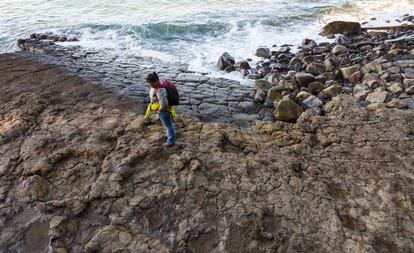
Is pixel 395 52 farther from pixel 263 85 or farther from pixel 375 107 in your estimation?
pixel 263 85

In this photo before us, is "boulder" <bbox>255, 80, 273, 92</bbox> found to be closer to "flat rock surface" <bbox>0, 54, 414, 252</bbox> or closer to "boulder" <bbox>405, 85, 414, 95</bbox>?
"flat rock surface" <bbox>0, 54, 414, 252</bbox>

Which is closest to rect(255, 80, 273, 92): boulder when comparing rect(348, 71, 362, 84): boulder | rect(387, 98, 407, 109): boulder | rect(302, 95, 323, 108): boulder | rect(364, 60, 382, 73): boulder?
rect(302, 95, 323, 108): boulder

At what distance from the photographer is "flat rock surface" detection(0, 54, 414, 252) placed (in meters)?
5.25

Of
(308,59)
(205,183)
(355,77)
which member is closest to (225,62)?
(308,59)

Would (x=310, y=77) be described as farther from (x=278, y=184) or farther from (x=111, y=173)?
(x=111, y=173)

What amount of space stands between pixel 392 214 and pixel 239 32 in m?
12.8

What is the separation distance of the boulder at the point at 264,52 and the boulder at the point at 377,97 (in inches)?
206

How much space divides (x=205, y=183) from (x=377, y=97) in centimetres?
568

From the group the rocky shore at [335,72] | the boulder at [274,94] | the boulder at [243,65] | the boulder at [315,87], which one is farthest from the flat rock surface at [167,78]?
the boulder at [315,87]

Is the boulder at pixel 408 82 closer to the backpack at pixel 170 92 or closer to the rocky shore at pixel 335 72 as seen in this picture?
the rocky shore at pixel 335 72

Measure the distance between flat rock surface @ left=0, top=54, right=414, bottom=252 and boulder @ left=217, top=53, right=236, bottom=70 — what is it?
15.4 feet

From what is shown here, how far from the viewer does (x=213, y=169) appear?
21.2ft

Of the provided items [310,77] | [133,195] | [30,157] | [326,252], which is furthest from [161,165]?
[310,77]

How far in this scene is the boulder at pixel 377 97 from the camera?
28.7ft
